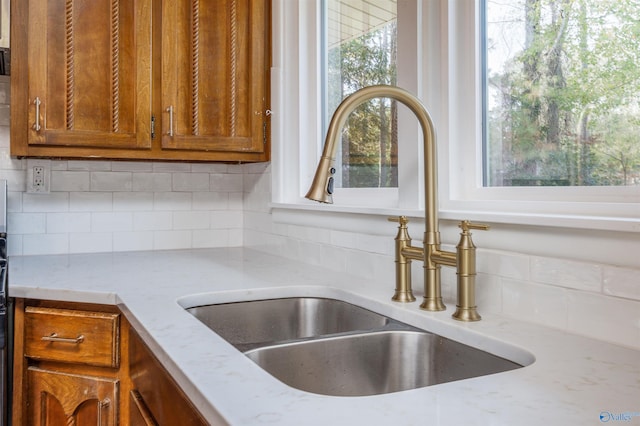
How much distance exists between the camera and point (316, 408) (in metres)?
0.63

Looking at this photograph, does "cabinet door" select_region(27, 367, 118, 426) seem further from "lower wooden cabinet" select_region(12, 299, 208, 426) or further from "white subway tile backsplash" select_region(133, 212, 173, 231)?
"white subway tile backsplash" select_region(133, 212, 173, 231)

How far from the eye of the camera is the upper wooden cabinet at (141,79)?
1.91 metres

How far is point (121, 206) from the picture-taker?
2412mm

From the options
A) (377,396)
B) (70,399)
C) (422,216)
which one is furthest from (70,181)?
(377,396)

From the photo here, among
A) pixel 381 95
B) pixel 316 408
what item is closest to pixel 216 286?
pixel 381 95

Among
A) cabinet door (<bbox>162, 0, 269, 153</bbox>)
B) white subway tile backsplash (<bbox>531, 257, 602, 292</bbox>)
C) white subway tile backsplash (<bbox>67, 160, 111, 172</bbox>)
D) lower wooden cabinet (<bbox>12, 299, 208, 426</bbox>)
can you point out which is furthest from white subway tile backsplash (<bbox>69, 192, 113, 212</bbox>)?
white subway tile backsplash (<bbox>531, 257, 602, 292</bbox>)

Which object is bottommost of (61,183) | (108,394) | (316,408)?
(108,394)

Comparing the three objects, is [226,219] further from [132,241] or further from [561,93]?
[561,93]

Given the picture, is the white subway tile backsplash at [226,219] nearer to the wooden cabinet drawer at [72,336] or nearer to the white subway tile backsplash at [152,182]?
the white subway tile backsplash at [152,182]

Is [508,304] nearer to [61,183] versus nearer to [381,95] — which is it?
[381,95]

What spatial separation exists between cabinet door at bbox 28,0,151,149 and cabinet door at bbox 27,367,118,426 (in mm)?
885

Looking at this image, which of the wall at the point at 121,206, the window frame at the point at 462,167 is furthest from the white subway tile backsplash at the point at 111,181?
the window frame at the point at 462,167

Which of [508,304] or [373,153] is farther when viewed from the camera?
[373,153]

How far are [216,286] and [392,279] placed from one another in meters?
0.50
